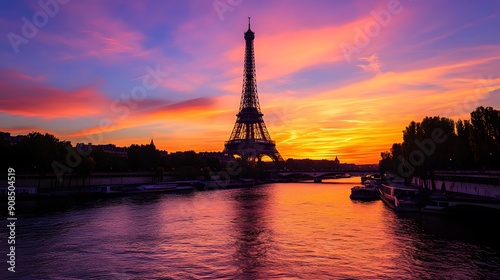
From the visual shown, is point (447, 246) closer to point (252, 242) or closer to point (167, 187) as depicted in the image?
point (252, 242)

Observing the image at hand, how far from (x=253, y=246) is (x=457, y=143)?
113 ft

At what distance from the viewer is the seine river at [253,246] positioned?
19062 mm

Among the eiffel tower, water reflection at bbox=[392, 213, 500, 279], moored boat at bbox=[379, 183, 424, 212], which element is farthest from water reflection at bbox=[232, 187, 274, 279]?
the eiffel tower

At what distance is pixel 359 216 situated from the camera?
38344 mm

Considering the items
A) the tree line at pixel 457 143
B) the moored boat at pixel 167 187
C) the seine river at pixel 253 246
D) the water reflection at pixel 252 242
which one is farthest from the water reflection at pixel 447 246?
the moored boat at pixel 167 187

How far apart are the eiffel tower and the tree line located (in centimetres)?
7463

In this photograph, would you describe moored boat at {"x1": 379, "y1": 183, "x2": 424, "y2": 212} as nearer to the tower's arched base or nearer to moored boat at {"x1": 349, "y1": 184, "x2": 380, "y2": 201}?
moored boat at {"x1": 349, "y1": 184, "x2": 380, "y2": 201}

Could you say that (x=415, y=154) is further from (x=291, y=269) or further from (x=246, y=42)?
(x=246, y=42)

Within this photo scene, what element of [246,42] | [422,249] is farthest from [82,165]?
[246,42]

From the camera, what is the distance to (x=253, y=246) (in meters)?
24.8

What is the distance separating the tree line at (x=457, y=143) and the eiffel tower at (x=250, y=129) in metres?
74.6

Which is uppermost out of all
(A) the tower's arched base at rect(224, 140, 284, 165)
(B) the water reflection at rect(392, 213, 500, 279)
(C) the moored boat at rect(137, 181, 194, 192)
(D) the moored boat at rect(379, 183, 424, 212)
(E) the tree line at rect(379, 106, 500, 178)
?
(A) the tower's arched base at rect(224, 140, 284, 165)

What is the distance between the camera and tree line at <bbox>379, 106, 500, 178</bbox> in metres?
40.4

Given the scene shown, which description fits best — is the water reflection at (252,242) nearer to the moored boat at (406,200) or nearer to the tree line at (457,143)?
the moored boat at (406,200)
